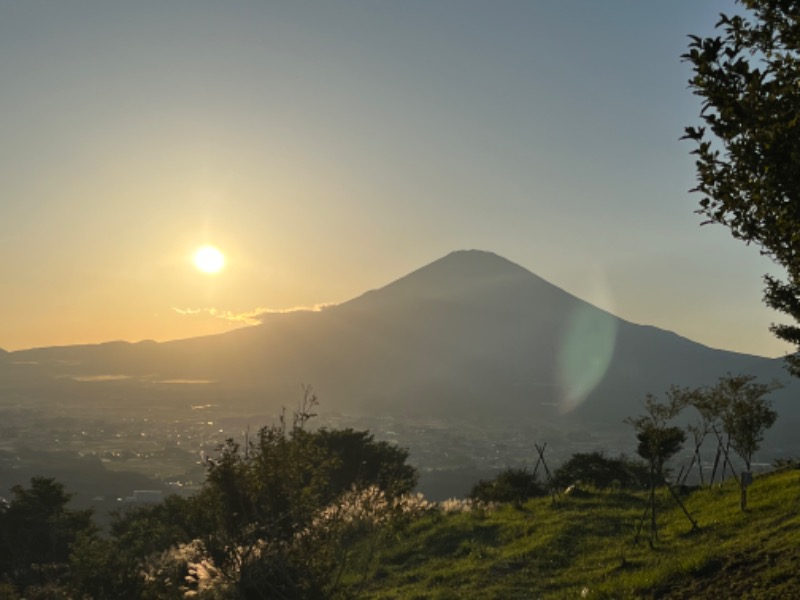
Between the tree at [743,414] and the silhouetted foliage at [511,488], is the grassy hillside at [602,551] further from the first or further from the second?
the silhouetted foliage at [511,488]

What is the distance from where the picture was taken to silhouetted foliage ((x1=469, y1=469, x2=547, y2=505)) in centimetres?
3772

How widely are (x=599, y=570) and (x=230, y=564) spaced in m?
9.90

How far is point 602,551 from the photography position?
781 inches

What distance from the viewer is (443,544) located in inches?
1011

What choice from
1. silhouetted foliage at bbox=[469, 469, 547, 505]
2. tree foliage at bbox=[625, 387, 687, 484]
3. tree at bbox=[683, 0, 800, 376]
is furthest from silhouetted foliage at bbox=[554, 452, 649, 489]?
tree at bbox=[683, 0, 800, 376]

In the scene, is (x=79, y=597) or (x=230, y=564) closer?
(x=230, y=564)

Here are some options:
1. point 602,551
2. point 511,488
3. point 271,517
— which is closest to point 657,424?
point 602,551

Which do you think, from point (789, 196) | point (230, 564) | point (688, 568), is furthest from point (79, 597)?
point (789, 196)

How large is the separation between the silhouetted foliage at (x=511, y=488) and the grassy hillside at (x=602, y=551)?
5.97m

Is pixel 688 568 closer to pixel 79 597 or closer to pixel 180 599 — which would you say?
pixel 180 599

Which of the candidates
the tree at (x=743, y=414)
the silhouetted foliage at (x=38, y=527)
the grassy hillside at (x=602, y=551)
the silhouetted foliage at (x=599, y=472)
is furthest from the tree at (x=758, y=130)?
the silhouetted foliage at (x=38, y=527)

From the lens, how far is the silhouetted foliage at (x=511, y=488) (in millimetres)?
37725

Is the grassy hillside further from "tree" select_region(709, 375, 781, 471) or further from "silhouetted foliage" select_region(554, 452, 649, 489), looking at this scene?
"silhouetted foliage" select_region(554, 452, 649, 489)

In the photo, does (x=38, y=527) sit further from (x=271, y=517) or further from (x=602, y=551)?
(x=602, y=551)
